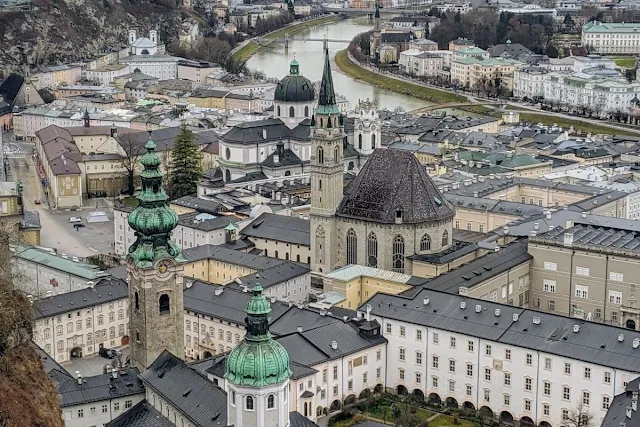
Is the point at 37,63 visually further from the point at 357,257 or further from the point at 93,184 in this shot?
the point at 357,257

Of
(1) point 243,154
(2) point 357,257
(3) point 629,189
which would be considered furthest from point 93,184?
(3) point 629,189

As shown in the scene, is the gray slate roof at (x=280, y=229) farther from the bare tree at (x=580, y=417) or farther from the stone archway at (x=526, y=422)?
the bare tree at (x=580, y=417)

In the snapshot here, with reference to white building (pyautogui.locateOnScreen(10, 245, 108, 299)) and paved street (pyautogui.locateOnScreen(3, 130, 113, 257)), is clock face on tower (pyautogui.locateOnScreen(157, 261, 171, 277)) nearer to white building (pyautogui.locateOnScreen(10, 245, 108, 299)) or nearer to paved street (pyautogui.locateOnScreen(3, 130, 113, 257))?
white building (pyautogui.locateOnScreen(10, 245, 108, 299))

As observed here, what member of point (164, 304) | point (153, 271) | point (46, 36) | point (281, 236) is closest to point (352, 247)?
point (281, 236)

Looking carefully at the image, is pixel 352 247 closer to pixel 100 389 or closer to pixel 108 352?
pixel 108 352

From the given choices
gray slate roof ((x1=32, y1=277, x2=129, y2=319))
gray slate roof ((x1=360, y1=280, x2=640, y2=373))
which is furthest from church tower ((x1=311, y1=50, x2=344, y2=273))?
gray slate roof ((x1=360, y1=280, x2=640, y2=373))
